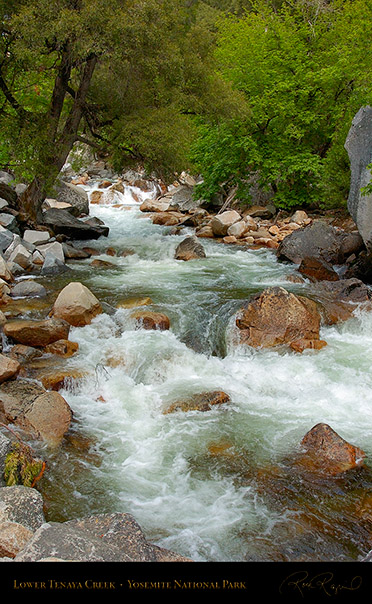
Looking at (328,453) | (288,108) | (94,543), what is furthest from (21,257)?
(288,108)

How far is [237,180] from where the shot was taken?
17.8 m

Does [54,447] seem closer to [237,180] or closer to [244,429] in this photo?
[244,429]

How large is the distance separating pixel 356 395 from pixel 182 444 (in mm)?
2610

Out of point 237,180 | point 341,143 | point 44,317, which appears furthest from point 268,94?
point 44,317

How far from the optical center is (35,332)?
24.3 ft

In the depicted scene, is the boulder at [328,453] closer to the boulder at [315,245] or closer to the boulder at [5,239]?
the boulder at [315,245]

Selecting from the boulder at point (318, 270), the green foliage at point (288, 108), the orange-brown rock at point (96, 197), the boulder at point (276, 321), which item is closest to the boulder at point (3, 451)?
the boulder at point (276, 321)

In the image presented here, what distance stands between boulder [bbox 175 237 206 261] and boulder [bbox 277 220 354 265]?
218 cm

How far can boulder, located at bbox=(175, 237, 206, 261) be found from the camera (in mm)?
12922

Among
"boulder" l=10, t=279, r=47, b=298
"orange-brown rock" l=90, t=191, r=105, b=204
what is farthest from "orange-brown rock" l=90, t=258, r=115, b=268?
"orange-brown rock" l=90, t=191, r=105, b=204

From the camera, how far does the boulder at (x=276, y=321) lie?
7969 mm

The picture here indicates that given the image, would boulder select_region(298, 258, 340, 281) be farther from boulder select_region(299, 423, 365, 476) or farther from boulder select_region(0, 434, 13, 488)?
boulder select_region(0, 434, 13, 488)

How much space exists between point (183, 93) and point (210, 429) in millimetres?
10336

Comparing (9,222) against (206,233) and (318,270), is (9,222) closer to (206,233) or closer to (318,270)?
(206,233)
